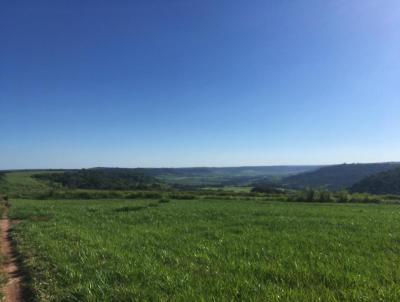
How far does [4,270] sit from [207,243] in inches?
262

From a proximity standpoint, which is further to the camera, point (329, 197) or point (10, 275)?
point (329, 197)

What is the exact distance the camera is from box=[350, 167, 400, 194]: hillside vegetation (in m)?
123

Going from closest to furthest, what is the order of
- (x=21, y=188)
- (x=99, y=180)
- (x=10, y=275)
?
1. (x=10, y=275)
2. (x=21, y=188)
3. (x=99, y=180)

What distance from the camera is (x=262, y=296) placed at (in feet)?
23.5

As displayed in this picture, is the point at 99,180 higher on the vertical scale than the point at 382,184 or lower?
higher

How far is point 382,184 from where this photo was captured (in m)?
127

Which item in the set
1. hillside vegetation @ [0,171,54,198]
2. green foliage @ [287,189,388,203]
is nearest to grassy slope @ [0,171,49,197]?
hillside vegetation @ [0,171,54,198]

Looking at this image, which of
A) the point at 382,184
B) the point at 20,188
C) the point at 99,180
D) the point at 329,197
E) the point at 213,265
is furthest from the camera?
the point at 99,180

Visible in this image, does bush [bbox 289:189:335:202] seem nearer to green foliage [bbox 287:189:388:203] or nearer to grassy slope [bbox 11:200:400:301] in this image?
green foliage [bbox 287:189:388:203]

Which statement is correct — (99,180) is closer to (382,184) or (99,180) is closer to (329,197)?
(329,197)

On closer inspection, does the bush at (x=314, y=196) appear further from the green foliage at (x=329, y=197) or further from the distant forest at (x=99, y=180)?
the distant forest at (x=99, y=180)

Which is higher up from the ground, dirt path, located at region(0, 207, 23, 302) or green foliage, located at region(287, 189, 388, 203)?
dirt path, located at region(0, 207, 23, 302)

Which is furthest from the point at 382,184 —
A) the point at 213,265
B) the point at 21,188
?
the point at 213,265

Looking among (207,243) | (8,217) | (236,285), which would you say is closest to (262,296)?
(236,285)
